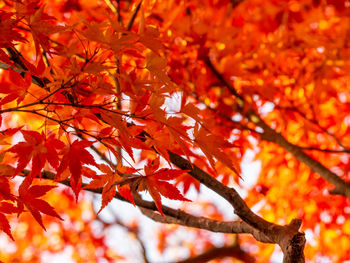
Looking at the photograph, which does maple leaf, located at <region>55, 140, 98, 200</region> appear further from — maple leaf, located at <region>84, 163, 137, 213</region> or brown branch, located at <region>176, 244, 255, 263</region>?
brown branch, located at <region>176, 244, 255, 263</region>

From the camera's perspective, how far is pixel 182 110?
0.96m

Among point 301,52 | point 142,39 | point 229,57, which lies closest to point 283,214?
point 301,52

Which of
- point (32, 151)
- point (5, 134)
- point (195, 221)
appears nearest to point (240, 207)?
point (195, 221)

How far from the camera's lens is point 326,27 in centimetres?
330

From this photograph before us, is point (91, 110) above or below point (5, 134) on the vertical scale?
above

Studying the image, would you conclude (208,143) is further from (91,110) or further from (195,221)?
(195,221)

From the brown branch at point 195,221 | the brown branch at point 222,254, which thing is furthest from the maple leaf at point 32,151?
the brown branch at point 222,254

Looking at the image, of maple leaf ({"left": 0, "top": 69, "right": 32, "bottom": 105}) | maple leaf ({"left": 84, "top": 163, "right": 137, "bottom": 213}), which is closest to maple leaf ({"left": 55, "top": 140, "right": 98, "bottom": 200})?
maple leaf ({"left": 84, "top": 163, "right": 137, "bottom": 213})

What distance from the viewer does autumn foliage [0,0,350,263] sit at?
96cm

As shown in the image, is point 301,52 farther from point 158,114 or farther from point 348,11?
point 158,114

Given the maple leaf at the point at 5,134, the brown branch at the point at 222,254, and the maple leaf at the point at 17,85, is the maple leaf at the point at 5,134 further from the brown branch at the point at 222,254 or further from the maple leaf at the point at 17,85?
the brown branch at the point at 222,254

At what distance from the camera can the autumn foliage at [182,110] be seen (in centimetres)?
96

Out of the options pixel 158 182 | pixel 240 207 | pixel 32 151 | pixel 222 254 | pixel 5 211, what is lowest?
pixel 5 211

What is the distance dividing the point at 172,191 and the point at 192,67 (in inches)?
46.9
